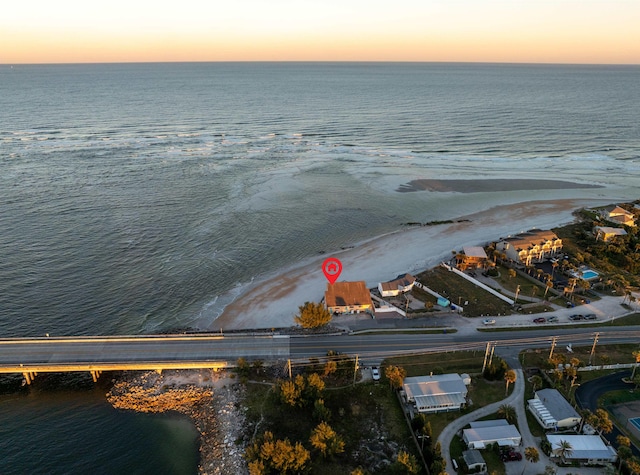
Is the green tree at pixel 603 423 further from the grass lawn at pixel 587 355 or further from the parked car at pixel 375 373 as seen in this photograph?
the parked car at pixel 375 373

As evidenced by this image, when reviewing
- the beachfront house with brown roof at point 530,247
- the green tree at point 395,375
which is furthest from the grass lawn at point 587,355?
the beachfront house with brown roof at point 530,247

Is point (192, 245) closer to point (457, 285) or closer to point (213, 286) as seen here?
point (213, 286)

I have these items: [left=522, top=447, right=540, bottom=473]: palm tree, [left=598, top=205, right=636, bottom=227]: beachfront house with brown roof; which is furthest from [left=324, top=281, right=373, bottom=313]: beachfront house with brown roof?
[left=598, top=205, right=636, bottom=227]: beachfront house with brown roof

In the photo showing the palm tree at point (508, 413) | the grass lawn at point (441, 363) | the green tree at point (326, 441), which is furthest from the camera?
the grass lawn at point (441, 363)

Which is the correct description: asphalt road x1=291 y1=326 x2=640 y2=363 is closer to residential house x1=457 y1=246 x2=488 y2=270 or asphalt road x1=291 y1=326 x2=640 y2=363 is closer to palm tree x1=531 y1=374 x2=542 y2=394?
palm tree x1=531 y1=374 x2=542 y2=394

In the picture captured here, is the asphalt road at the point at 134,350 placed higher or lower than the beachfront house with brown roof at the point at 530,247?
lower

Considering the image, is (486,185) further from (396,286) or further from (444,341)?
(444,341)
